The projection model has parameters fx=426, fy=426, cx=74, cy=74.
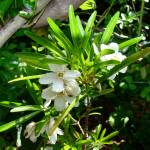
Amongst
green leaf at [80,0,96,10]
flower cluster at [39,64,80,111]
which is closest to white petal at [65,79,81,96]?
flower cluster at [39,64,80,111]

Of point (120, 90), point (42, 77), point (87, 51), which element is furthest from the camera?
point (120, 90)

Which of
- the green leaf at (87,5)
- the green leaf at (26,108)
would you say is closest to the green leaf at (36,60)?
the green leaf at (26,108)

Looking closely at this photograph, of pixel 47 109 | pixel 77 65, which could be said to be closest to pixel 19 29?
pixel 47 109

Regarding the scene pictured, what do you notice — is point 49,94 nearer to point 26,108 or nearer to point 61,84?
point 61,84

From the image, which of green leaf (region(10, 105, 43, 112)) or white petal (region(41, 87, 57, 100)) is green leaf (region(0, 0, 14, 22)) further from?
white petal (region(41, 87, 57, 100))

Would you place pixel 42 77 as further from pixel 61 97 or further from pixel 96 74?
pixel 96 74

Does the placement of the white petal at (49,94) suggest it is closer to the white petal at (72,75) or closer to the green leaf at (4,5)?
the white petal at (72,75)

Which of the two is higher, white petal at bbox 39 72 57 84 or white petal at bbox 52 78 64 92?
white petal at bbox 39 72 57 84
